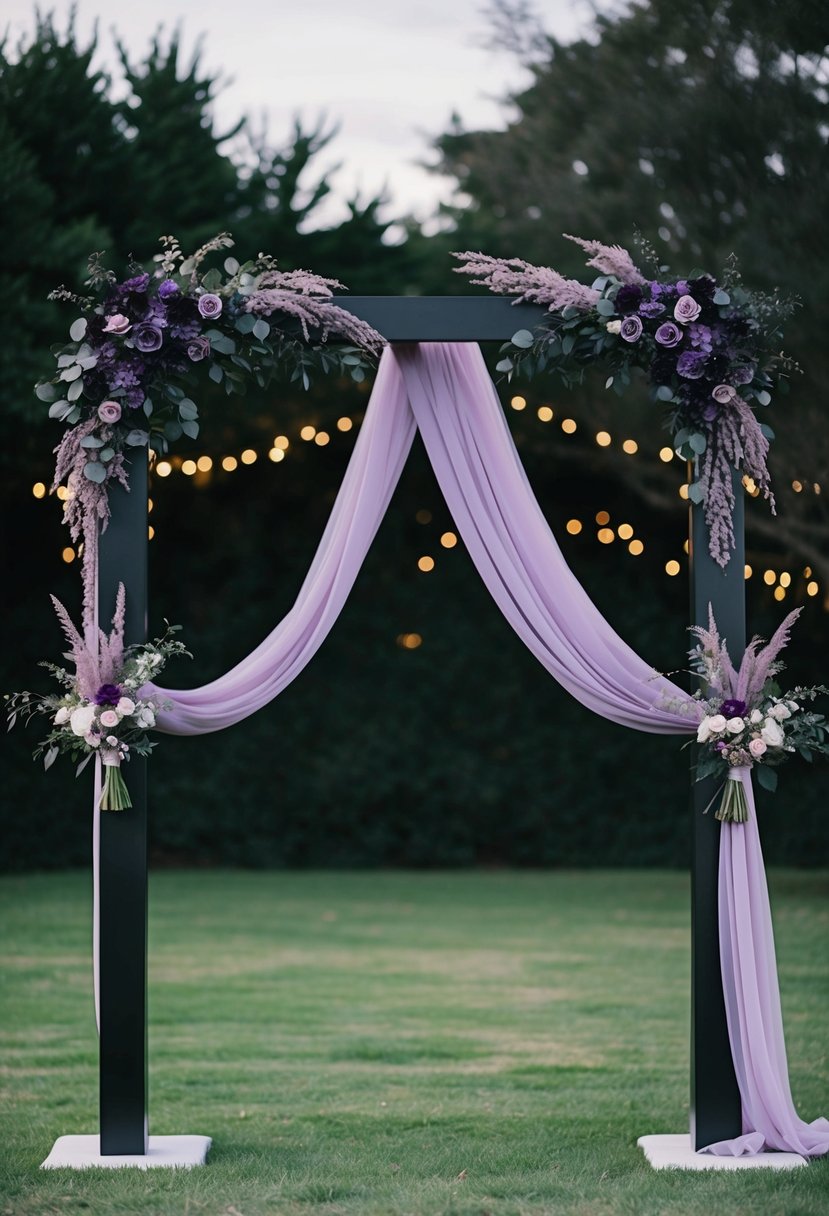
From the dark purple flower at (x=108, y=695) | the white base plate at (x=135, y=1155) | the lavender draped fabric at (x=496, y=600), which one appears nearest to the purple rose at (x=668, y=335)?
the lavender draped fabric at (x=496, y=600)

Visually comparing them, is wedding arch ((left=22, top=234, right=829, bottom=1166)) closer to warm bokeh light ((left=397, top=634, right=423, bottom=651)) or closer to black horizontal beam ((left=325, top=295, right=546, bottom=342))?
black horizontal beam ((left=325, top=295, right=546, bottom=342))

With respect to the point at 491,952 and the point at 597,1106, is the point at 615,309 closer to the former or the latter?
the point at 597,1106

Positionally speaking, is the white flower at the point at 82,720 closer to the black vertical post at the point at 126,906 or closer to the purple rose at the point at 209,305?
the black vertical post at the point at 126,906

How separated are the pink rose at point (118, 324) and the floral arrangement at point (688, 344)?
1041mm

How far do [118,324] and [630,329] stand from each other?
153 cm

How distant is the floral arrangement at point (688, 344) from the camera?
15.1 ft

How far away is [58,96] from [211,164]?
1170 mm

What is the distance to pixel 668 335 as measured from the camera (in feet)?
15.0

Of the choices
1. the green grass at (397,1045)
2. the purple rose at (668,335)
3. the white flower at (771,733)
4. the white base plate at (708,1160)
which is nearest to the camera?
the green grass at (397,1045)

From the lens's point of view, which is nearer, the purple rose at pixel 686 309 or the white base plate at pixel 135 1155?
the white base plate at pixel 135 1155

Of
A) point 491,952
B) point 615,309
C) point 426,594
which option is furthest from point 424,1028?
point 426,594

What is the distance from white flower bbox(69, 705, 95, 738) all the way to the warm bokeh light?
7441 mm

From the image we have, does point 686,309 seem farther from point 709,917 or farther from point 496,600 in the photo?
point 709,917

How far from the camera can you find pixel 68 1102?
5.34 meters
